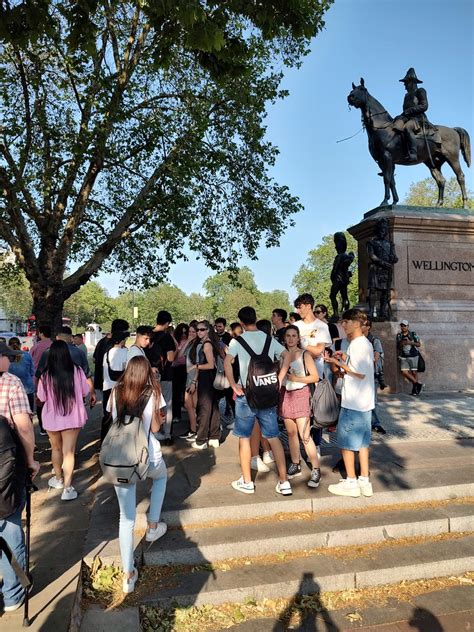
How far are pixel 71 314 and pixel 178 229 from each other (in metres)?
64.5

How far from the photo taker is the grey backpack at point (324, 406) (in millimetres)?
5027

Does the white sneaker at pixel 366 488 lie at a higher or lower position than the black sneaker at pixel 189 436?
higher

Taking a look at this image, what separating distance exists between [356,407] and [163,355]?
10.0 feet

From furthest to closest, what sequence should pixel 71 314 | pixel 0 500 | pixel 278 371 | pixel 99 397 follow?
pixel 71 314
pixel 99 397
pixel 278 371
pixel 0 500

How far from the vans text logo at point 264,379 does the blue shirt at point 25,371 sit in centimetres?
402

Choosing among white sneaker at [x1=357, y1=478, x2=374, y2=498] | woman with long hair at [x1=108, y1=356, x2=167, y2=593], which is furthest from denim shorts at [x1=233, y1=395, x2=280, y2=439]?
woman with long hair at [x1=108, y1=356, x2=167, y2=593]

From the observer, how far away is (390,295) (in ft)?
37.3

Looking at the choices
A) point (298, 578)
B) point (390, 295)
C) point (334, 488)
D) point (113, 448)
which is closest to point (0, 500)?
point (113, 448)

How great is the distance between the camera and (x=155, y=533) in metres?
3.90

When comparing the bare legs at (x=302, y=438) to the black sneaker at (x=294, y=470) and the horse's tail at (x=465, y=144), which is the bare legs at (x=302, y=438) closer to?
the black sneaker at (x=294, y=470)

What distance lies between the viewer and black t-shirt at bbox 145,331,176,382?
652 centimetres

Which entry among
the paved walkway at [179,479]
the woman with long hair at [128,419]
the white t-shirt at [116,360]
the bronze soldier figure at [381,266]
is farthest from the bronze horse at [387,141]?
the woman with long hair at [128,419]

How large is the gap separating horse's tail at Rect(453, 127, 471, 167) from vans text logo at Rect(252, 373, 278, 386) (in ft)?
39.0

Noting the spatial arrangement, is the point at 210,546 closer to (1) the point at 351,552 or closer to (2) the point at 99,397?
(1) the point at 351,552
